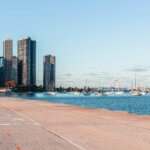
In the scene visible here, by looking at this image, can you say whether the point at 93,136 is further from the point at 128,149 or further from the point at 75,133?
the point at 128,149

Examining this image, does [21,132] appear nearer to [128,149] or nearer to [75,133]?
[75,133]

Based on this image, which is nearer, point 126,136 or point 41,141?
point 41,141

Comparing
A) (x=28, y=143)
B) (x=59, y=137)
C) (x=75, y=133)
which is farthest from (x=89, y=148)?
(x=75, y=133)

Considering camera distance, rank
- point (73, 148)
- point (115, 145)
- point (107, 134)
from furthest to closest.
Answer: point (107, 134), point (115, 145), point (73, 148)

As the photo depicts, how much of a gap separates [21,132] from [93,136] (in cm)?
385

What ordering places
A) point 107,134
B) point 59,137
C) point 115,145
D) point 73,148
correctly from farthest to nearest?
1. point 107,134
2. point 59,137
3. point 115,145
4. point 73,148

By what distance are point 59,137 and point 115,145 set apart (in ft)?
11.6

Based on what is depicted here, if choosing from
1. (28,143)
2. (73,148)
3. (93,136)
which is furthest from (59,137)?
(73,148)

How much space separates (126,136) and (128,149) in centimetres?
424

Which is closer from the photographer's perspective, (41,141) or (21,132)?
(41,141)

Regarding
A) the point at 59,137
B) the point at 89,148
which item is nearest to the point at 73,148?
the point at 89,148

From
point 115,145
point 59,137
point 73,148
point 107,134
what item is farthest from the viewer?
point 107,134

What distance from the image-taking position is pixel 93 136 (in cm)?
1956

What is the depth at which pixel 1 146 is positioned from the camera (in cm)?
1573
